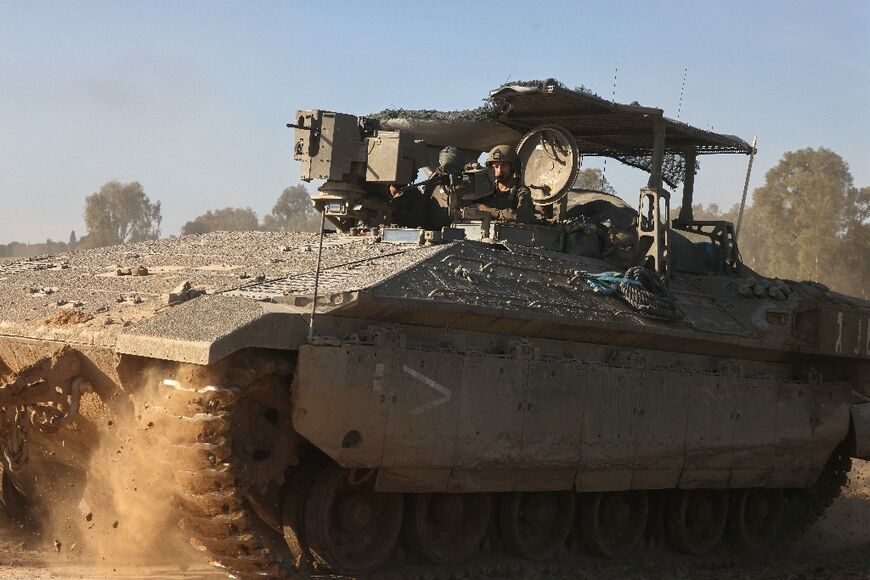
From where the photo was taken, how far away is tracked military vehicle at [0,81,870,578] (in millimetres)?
8570

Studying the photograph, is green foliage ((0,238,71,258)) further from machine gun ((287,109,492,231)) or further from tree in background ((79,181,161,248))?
machine gun ((287,109,492,231))

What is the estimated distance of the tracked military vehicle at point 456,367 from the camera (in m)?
8.57

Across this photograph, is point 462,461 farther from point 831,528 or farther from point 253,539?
point 831,528

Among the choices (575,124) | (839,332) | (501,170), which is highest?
(575,124)

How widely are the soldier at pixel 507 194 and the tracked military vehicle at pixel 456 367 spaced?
21 cm

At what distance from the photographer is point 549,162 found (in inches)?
509

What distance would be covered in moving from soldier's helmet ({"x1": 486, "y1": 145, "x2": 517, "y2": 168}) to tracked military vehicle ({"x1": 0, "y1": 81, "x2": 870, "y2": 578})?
12 centimetres

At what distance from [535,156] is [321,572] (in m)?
5.62

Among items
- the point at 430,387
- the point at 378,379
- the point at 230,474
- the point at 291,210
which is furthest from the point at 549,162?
the point at 291,210

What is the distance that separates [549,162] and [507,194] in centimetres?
59

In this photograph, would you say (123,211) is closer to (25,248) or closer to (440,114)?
(25,248)

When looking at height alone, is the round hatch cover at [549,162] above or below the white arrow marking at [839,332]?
above

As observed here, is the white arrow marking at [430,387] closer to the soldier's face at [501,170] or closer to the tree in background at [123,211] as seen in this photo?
the soldier's face at [501,170]

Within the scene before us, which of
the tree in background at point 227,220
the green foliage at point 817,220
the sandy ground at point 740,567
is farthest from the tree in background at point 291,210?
the sandy ground at point 740,567
